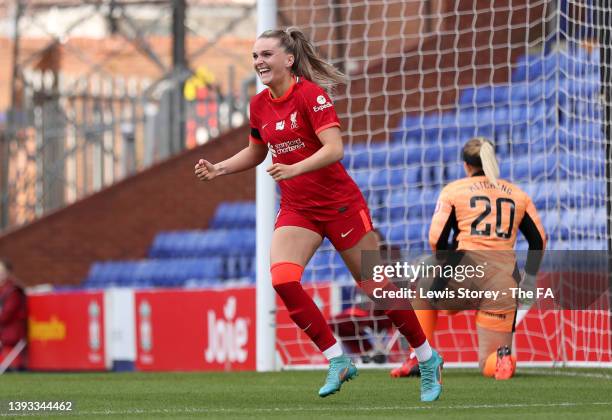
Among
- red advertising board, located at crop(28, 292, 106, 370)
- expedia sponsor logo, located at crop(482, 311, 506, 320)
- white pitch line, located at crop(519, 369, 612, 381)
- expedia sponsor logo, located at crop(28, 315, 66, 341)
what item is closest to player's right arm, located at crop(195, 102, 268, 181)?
expedia sponsor logo, located at crop(482, 311, 506, 320)

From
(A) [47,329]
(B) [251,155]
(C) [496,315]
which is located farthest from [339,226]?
(A) [47,329]

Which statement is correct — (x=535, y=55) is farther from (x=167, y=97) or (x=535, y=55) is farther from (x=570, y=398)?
(x=167, y=97)

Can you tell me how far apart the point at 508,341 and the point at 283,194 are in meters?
2.73

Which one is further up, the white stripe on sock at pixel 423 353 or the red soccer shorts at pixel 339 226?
the red soccer shorts at pixel 339 226

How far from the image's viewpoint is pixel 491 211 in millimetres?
8445

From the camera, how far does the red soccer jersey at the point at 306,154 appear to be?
248 inches

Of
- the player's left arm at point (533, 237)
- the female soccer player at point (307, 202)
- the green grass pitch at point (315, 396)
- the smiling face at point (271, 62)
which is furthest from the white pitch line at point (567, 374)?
the smiling face at point (271, 62)

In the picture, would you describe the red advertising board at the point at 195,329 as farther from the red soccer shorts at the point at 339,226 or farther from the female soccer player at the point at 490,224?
the red soccer shorts at the point at 339,226

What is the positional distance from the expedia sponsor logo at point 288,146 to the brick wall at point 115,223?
11.0m

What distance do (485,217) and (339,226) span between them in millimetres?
2355

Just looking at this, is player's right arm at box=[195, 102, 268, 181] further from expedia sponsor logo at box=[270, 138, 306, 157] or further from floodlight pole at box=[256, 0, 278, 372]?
floodlight pole at box=[256, 0, 278, 372]

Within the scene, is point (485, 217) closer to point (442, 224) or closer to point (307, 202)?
point (442, 224)

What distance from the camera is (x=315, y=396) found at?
6938 millimetres

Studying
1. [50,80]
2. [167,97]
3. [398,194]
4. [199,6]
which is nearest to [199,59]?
[199,6]
